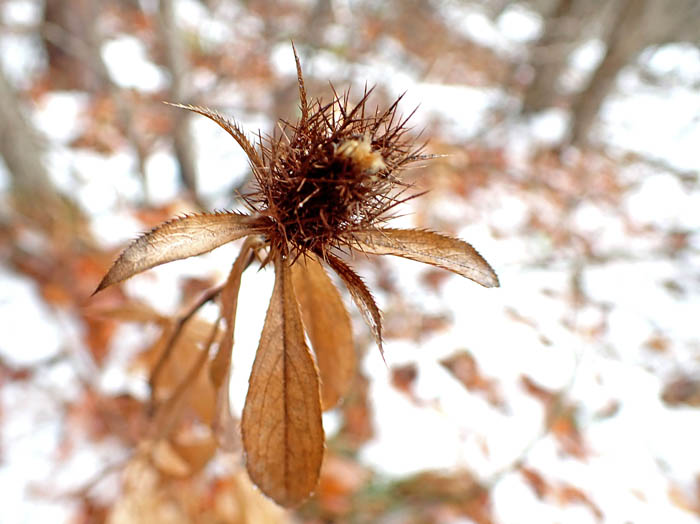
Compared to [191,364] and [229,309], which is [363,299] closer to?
[229,309]

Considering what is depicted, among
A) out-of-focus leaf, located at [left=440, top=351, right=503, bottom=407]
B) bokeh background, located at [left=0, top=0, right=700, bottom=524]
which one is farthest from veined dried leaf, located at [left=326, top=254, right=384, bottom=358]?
out-of-focus leaf, located at [left=440, top=351, right=503, bottom=407]

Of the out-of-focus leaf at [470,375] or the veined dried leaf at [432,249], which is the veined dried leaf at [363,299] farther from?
the out-of-focus leaf at [470,375]

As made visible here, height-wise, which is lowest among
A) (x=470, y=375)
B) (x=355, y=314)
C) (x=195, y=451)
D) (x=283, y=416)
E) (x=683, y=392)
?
(x=283, y=416)

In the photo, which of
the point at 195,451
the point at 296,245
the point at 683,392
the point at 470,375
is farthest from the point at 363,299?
the point at 683,392

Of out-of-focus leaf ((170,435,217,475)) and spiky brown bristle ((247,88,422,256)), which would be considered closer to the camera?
spiky brown bristle ((247,88,422,256))

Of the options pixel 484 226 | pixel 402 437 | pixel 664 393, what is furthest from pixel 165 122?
pixel 664 393

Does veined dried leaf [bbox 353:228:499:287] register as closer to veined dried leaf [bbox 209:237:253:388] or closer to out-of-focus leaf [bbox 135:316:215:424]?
veined dried leaf [bbox 209:237:253:388]

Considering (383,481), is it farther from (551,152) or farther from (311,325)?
(551,152)

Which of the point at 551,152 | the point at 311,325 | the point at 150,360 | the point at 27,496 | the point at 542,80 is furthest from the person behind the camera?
the point at 542,80
